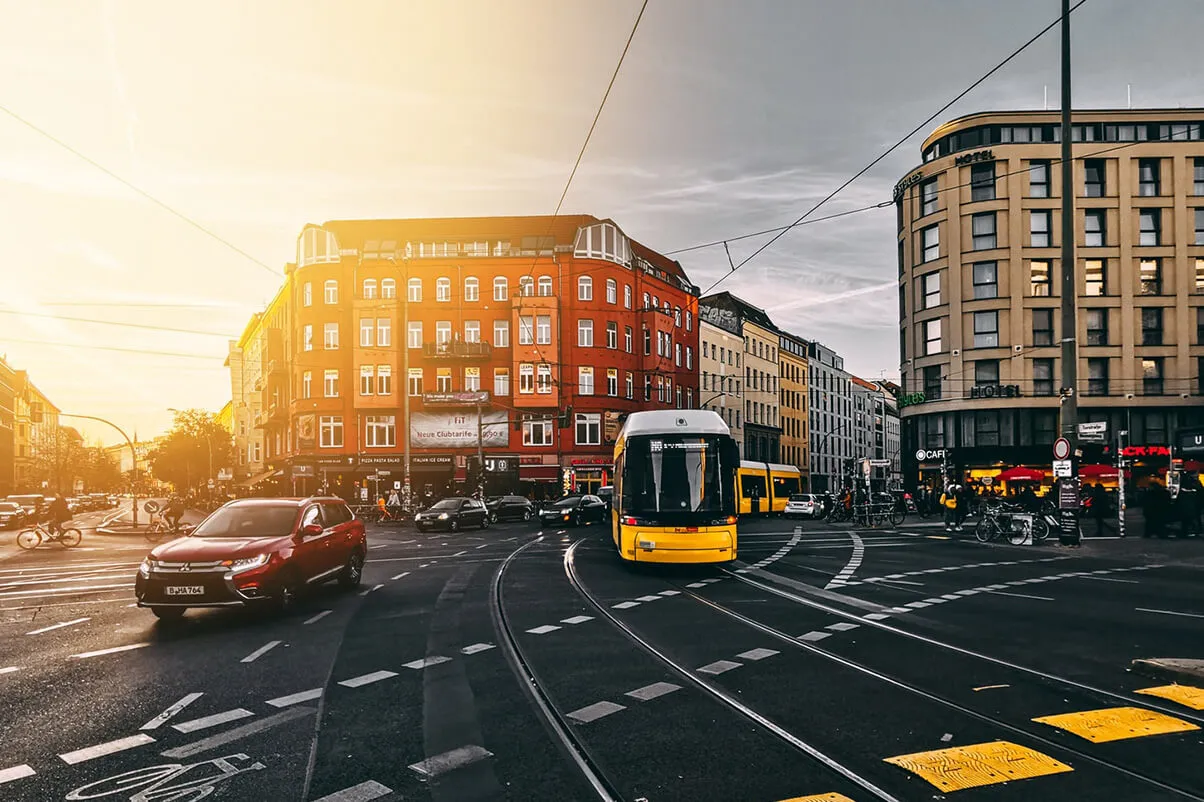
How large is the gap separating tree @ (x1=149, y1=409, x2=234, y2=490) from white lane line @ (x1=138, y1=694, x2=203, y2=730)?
330 ft

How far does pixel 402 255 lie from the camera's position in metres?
64.2

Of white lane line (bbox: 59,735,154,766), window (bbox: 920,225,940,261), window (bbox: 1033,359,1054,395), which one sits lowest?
white lane line (bbox: 59,735,154,766)

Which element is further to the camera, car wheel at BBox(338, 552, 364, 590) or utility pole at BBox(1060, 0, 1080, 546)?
utility pole at BBox(1060, 0, 1080, 546)

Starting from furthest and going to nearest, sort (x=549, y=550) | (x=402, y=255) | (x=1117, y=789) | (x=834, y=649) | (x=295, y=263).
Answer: (x=295, y=263)
(x=402, y=255)
(x=549, y=550)
(x=834, y=649)
(x=1117, y=789)

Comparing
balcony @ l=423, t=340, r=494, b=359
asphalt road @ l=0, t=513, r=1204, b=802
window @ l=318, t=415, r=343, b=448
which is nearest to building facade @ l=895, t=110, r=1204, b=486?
balcony @ l=423, t=340, r=494, b=359

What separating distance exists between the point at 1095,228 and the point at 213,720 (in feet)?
207

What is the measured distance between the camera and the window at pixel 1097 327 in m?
58.2

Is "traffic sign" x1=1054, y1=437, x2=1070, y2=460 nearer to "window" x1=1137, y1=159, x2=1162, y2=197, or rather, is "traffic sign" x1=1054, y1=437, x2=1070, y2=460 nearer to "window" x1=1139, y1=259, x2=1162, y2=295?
"window" x1=1139, y1=259, x2=1162, y2=295

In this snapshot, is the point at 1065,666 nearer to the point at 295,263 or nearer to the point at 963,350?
the point at 963,350

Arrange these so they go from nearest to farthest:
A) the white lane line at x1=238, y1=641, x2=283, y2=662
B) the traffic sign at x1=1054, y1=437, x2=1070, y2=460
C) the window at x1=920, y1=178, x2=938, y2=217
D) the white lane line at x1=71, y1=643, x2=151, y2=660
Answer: the white lane line at x1=238, y1=641, x2=283, y2=662 → the white lane line at x1=71, y1=643, x2=151, y2=660 → the traffic sign at x1=1054, y1=437, x2=1070, y2=460 → the window at x1=920, y1=178, x2=938, y2=217

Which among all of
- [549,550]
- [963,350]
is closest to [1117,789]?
[549,550]

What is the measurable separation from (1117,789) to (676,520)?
12565 millimetres

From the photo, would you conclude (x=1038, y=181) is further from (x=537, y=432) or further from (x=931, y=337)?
(x=537, y=432)

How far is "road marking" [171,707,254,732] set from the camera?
6.66 metres
